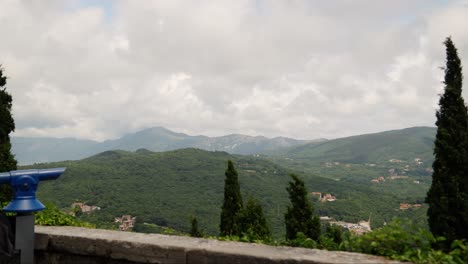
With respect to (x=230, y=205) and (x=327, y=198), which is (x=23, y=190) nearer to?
(x=230, y=205)

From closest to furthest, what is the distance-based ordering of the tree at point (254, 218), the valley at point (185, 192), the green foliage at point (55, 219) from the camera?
the green foliage at point (55, 219) < the tree at point (254, 218) < the valley at point (185, 192)

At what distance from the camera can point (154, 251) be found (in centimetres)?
343

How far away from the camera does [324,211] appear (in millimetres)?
109438

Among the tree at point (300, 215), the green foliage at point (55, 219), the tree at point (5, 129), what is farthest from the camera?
the tree at point (300, 215)

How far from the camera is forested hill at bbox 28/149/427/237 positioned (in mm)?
90013

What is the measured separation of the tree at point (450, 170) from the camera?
11.5m

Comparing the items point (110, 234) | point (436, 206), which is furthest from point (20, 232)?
point (436, 206)

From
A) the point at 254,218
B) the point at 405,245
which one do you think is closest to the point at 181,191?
the point at 254,218

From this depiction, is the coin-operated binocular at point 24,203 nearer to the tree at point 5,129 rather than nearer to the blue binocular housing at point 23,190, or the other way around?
the blue binocular housing at point 23,190

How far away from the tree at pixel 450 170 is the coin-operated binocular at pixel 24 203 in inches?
429

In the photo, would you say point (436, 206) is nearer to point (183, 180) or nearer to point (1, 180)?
point (1, 180)

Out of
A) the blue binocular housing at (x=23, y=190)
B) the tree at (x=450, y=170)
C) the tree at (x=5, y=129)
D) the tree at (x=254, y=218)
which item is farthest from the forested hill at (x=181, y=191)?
the blue binocular housing at (x=23, y=190)

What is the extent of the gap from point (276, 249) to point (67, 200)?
98.8m

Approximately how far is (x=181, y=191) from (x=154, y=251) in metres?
127
